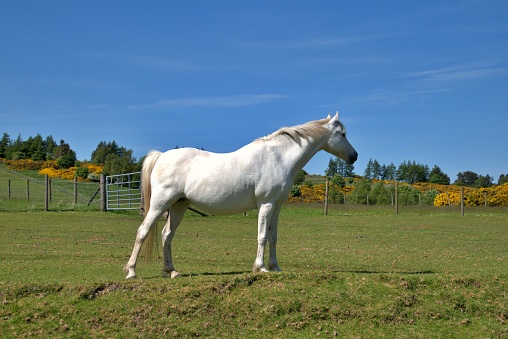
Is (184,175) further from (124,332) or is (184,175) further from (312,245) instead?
(312,245)

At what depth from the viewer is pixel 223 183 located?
29.9 feet

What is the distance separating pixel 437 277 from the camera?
8.70 m

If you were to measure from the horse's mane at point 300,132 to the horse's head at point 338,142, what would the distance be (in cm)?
18

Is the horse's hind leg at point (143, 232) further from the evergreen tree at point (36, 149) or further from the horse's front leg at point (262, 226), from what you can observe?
the evergreen tree at point (36, 149)

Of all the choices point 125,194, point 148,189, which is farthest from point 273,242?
point 125,194

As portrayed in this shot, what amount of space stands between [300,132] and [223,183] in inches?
64.1

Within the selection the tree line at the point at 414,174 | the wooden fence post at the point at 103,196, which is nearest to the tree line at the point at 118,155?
the tree line at the point at 414,174

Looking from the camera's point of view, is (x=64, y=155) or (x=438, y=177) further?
(x=438, y=177)

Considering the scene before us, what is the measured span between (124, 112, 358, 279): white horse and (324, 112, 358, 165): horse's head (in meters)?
0.65

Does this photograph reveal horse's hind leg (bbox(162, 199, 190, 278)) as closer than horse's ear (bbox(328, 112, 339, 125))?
Yes

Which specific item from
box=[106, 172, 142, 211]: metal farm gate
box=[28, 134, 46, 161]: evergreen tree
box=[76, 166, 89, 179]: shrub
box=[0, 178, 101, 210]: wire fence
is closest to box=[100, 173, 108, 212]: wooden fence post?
box=[106, 172, 142, 211]: metal farm gate

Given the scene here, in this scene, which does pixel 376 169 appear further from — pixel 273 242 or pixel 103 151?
pixel 273 242

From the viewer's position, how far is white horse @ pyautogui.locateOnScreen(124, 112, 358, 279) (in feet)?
29.9

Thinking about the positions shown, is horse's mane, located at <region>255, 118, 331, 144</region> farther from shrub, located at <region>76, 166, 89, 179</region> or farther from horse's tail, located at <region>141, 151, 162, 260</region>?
shrub, located at <region>76, 166, 89, 179</region>
